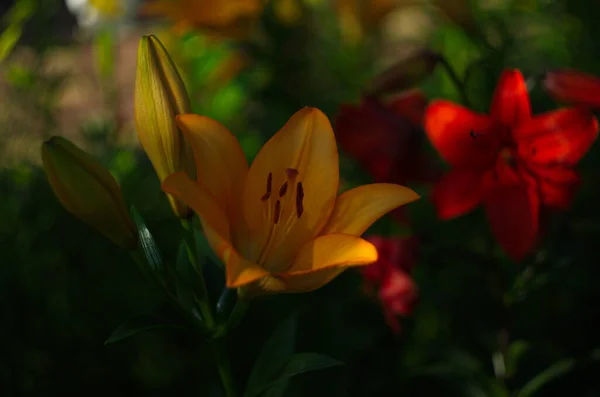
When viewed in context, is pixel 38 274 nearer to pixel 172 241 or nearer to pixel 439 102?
pixel 172 241

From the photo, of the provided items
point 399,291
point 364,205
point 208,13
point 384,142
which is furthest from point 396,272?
point 208,13

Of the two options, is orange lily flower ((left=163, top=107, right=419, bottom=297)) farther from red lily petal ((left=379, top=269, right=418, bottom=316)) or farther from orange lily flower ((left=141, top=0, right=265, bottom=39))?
orange lily flower ((left=141, top=0, right=265, bottom=39))

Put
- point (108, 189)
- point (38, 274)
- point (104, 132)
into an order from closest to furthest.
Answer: point (108, 189) → point (38, 274) → point (104, 132)

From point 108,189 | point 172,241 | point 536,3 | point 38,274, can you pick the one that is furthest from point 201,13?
point 108,189

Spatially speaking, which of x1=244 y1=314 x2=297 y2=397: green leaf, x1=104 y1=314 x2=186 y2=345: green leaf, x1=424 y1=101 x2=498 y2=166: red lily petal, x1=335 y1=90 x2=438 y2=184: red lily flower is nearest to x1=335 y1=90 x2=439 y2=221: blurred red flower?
x1=335 y1=90 x2=438 y2=184: red lily flower

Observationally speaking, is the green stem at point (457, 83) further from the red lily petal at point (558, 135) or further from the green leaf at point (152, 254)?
the green leaf at point (152, 254)

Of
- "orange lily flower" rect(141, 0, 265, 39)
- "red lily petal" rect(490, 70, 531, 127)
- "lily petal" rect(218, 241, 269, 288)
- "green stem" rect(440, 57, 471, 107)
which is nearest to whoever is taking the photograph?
"lily petal" rect(218, 241, 269, 288)

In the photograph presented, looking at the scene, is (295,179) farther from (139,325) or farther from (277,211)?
(139,325)
